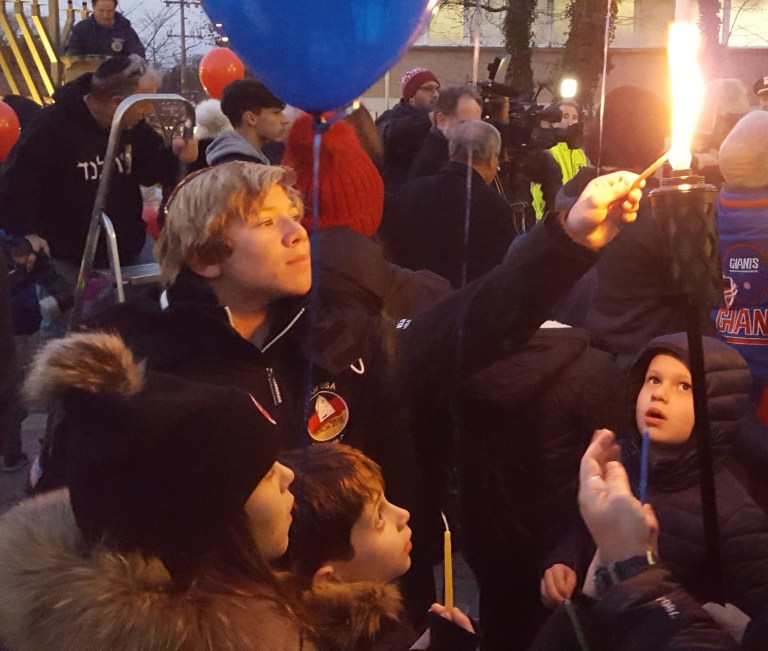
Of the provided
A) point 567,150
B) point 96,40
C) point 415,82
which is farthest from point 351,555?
point 96,40

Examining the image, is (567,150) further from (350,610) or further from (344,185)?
(350,610)

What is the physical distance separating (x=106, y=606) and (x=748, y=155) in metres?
1.98

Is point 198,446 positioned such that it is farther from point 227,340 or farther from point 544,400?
point 544,400

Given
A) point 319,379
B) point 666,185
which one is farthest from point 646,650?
point 319,379

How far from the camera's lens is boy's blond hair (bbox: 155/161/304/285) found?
1693mm

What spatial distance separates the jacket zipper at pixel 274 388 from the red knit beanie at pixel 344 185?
→ 0.56 metres

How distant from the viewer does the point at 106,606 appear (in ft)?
3.81

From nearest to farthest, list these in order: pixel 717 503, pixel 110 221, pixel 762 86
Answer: pixel 717 503, pixel 110 221, pixel 762 86

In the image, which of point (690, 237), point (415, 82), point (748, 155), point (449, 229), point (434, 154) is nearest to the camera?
point (690, 237)

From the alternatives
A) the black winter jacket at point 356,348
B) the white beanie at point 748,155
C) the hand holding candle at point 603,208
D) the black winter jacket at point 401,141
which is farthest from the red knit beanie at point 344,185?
the black winter jacket at point 401,141

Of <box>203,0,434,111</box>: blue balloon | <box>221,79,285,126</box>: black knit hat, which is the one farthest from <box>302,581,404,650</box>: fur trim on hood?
<box>221,79,285,126</box>: black knit hat

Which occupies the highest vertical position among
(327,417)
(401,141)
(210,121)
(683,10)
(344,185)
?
(683,10)

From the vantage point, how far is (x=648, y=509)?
1229 mm

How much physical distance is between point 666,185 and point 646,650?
22.4 inches
